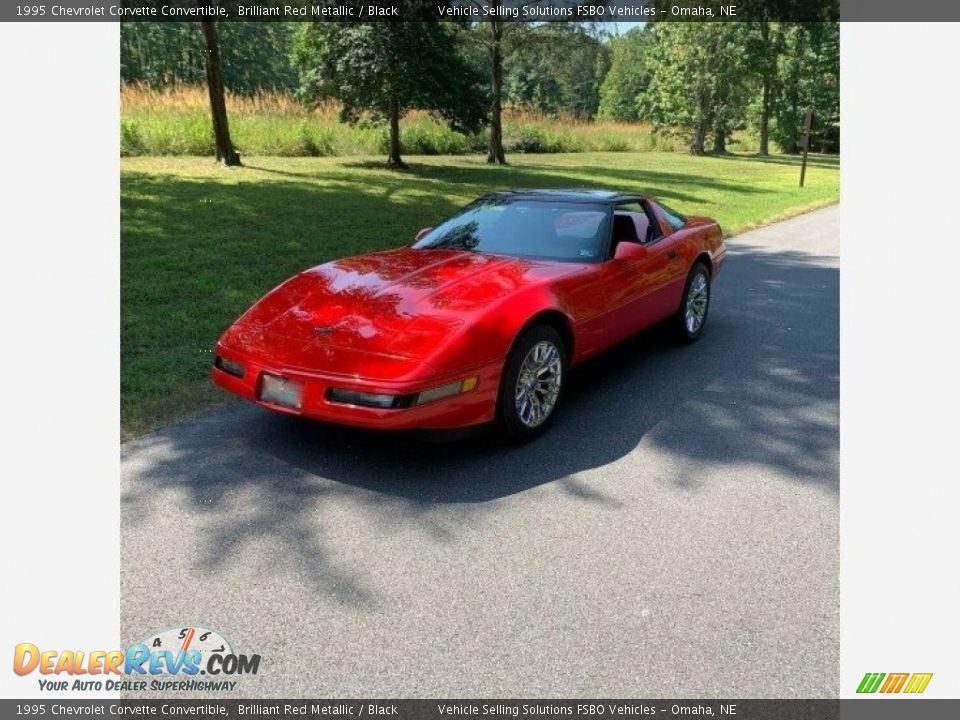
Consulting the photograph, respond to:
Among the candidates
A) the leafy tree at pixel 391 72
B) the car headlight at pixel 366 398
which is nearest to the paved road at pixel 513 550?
the car headlight at pixel 366 398

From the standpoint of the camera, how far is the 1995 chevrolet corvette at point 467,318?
3.81 meters

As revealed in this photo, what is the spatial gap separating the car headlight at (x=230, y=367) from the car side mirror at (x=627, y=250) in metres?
2.45

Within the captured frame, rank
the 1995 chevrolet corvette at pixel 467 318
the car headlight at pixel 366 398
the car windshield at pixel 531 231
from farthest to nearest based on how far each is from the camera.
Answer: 1. the car windshield at pixel 531 231
2. the 1995 chevrolet corvette at pixel 467 318
3. the car headlight at pixel 366 398

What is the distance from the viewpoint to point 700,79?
132ft

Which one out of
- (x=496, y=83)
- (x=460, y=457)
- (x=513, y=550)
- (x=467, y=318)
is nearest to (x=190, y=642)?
(x=513, y=550)

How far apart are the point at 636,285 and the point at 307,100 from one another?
16839 mm

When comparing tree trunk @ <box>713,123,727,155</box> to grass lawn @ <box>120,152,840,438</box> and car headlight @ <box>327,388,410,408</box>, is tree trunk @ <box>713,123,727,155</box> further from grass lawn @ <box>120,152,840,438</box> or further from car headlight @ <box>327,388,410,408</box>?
car headlight @ <box>327,388,410,408</box>

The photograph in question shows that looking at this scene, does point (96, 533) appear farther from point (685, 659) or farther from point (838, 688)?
point (838, 688)

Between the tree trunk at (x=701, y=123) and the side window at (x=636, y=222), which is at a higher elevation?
the tree trunk at (x=701, y=123)

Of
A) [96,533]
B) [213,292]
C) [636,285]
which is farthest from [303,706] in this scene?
[213,292]

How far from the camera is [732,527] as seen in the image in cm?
344
